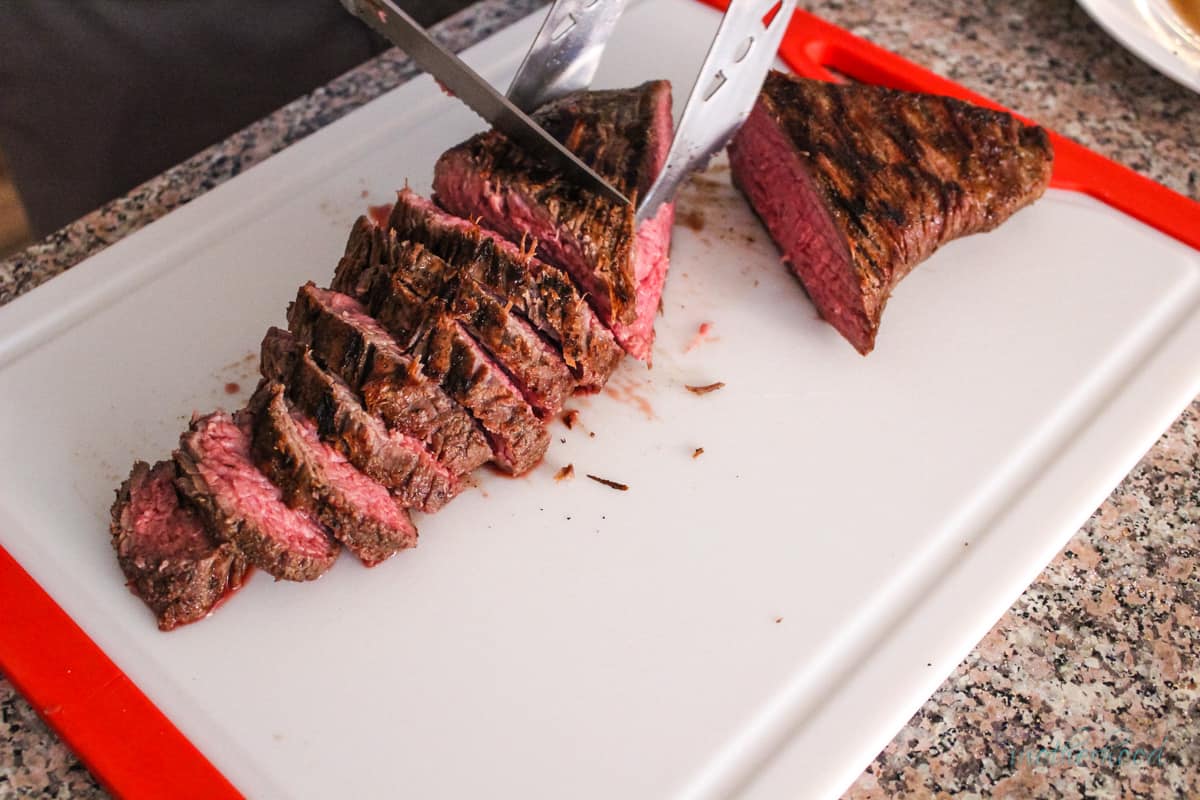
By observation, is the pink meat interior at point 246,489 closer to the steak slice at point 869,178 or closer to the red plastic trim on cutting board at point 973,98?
the steak slice at point 869,178

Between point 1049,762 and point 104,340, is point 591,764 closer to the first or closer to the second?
point 1049,762

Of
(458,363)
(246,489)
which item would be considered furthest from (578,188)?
(246,489)

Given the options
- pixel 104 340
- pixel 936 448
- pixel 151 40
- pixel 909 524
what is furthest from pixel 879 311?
pixel 151 40

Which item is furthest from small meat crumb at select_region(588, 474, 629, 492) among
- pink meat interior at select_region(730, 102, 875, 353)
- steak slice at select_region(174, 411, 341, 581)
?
pink meat interior at select_region(730, 102, 875, 353)

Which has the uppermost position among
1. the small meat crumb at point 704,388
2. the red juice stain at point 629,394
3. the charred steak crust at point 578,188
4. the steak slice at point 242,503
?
the charred steak crust at point 578,188

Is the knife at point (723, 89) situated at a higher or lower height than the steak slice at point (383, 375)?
higher

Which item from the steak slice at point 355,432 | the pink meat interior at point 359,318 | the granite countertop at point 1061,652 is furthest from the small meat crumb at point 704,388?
the granite countertop at point 1061,652
